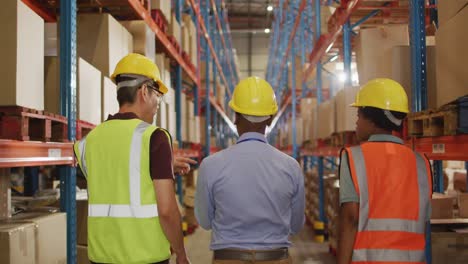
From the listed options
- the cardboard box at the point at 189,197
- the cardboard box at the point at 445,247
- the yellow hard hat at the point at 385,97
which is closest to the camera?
the yellow hard hat at the point at 385,97

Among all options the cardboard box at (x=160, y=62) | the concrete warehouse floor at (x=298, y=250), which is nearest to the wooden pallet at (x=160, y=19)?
the cardboard box at (x=160, y=62)

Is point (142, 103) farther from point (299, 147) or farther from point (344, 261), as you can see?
point (299, 147)

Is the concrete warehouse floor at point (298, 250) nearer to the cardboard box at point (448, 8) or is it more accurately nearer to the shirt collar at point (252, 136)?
the cardboard box at point (448, 8)

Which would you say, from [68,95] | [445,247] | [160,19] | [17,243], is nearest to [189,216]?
[160,19]

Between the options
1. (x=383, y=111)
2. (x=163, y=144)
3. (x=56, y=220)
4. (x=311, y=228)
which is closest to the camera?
(x=163, y=144)

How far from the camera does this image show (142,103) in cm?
267

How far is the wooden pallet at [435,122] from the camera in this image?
107 inches

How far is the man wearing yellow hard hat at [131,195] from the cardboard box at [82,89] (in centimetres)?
129

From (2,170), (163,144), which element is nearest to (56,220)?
(2,170)

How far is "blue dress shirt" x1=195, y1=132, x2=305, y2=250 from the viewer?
2436 millimetres

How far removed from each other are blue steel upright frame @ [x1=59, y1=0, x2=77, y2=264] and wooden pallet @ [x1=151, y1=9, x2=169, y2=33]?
2822mm

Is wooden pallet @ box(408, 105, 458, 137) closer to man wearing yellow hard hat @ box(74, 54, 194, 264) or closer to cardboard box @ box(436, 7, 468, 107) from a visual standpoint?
cardboard box @ box(436, 7, 468, 107)

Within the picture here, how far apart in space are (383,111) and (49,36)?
115 inches

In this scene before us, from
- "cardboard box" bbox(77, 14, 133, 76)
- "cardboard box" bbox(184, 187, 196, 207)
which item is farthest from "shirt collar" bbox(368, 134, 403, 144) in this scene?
"cardboard box" bbox(184, 187, 196, 207)
